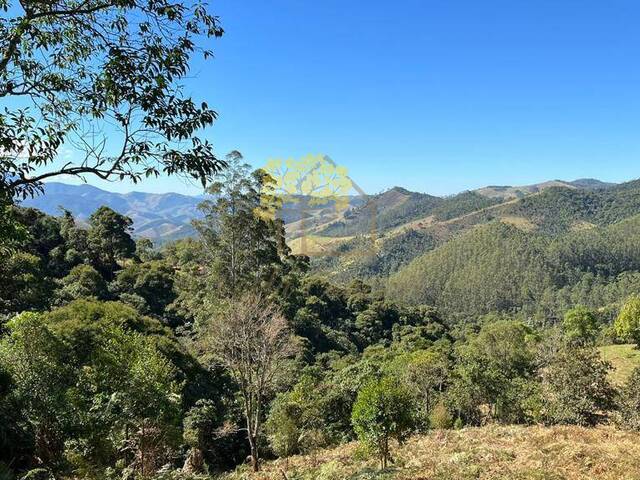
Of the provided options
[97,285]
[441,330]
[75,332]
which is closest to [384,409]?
[75,332]

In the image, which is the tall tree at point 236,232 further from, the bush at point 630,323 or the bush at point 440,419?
the bush at point 630,323

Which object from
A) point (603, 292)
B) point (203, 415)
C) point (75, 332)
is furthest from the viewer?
point (603, 292)

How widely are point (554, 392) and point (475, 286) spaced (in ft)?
470

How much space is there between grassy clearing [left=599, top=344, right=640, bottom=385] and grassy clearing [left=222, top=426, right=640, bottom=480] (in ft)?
68.8

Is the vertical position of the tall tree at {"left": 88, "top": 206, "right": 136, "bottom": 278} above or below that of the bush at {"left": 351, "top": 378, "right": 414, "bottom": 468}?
above

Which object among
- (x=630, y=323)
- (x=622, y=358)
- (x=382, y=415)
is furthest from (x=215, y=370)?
(x=630, y=323)

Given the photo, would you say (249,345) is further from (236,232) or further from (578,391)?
(578,391)

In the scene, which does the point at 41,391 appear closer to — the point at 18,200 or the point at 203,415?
the point at 18,200

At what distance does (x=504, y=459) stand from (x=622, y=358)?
3796 cm

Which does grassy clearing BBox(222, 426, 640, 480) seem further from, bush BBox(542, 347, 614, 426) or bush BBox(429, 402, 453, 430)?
bush BBox(429, 402, 453, 430)

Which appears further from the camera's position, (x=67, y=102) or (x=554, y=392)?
(x=554, y=392)

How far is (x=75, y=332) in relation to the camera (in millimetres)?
18156

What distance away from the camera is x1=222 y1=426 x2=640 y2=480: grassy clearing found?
9.97 meters

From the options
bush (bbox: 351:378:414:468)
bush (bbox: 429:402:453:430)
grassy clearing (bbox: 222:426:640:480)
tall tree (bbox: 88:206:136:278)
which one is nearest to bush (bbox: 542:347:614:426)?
grassy clearing (bbox: 222:426:640:480)
